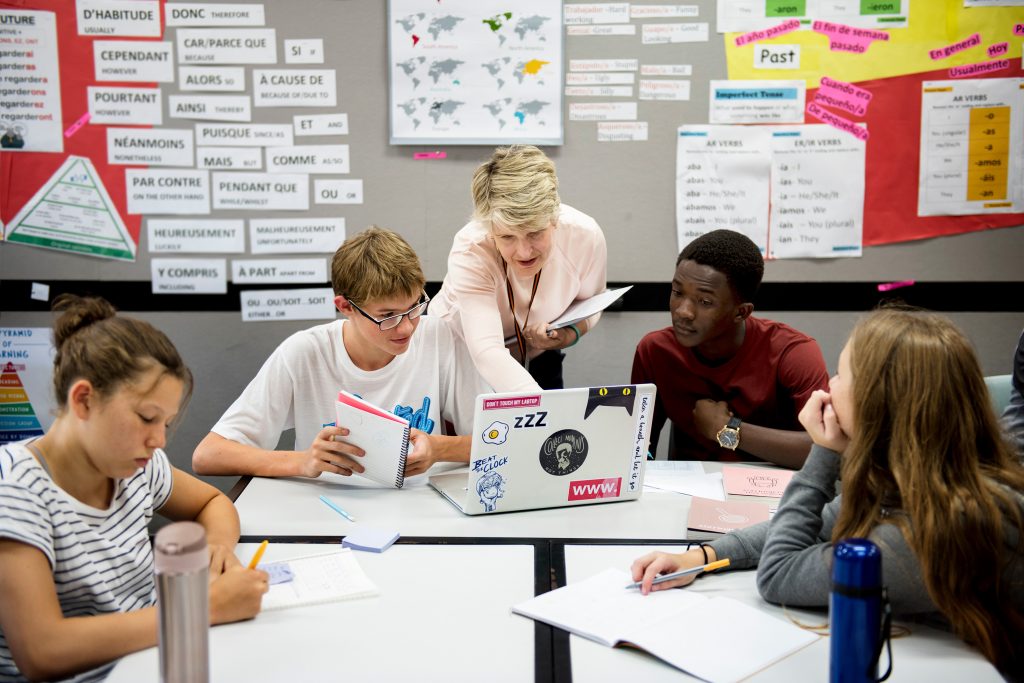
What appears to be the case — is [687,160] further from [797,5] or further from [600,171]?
[797,5]

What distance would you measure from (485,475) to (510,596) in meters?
0.35

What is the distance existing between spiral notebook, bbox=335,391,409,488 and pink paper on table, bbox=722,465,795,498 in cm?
72

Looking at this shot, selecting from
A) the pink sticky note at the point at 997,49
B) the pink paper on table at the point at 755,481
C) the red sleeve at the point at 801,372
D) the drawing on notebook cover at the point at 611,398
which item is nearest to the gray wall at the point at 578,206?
the pink sticky note at the point at 997,49

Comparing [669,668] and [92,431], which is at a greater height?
[92,431]

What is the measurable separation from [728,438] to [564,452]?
0.58 meters

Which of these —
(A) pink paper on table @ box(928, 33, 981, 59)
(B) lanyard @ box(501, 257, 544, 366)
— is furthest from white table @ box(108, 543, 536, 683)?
(A) pink paper on table @ box(928, 33, 981, 59)

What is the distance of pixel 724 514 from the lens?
1.77 meters

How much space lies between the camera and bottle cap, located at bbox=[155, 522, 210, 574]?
0.87 meters

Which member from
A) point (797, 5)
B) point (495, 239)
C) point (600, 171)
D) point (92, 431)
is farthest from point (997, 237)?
point (92, 431)

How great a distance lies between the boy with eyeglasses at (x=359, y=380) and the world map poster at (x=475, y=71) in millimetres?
1016

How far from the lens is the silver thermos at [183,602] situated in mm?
869

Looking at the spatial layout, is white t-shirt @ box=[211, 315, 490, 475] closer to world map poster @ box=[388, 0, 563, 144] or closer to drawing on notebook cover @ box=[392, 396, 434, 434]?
drawing on notebook cover @ box=[392, 396, 434, 434]

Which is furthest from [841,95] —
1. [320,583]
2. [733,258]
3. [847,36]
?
[320,583]

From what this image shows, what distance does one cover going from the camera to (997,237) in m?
3.12
